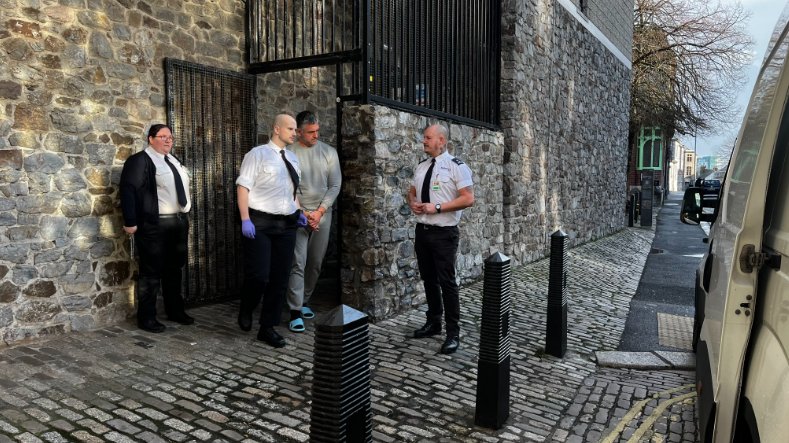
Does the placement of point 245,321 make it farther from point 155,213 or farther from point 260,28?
point 260,28

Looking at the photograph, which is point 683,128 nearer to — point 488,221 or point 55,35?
point 488,221

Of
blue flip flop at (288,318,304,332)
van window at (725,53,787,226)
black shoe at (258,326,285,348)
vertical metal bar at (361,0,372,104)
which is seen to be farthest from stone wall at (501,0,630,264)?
van window at (725,53,787,226)

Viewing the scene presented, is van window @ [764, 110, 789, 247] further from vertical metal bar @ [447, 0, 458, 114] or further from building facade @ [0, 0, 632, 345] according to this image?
vertical metal bar @ [447, 0, 458, 114]

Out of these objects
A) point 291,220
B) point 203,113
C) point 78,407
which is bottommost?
point 78,407

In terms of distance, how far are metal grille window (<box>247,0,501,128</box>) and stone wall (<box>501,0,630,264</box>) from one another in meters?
0.53

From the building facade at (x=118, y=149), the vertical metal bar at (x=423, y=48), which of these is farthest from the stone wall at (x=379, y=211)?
the vertical metal bar at (x=423, y=48)

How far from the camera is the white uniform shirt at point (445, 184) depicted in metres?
4.93

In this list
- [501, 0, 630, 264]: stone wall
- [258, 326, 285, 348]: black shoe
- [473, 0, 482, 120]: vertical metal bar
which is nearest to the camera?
[258, 326, 285, 348]: black shoe

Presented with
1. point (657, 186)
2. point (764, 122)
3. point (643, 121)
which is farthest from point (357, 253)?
point (657, 186)

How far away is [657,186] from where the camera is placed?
112 feet

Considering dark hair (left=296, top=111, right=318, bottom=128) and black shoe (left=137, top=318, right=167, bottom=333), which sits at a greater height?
dark hair (left=296, top=111, right=318, bottom=128)

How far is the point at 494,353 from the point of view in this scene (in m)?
3.52

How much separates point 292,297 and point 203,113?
210 centimetres

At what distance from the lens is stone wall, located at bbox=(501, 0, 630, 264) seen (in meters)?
9.29
